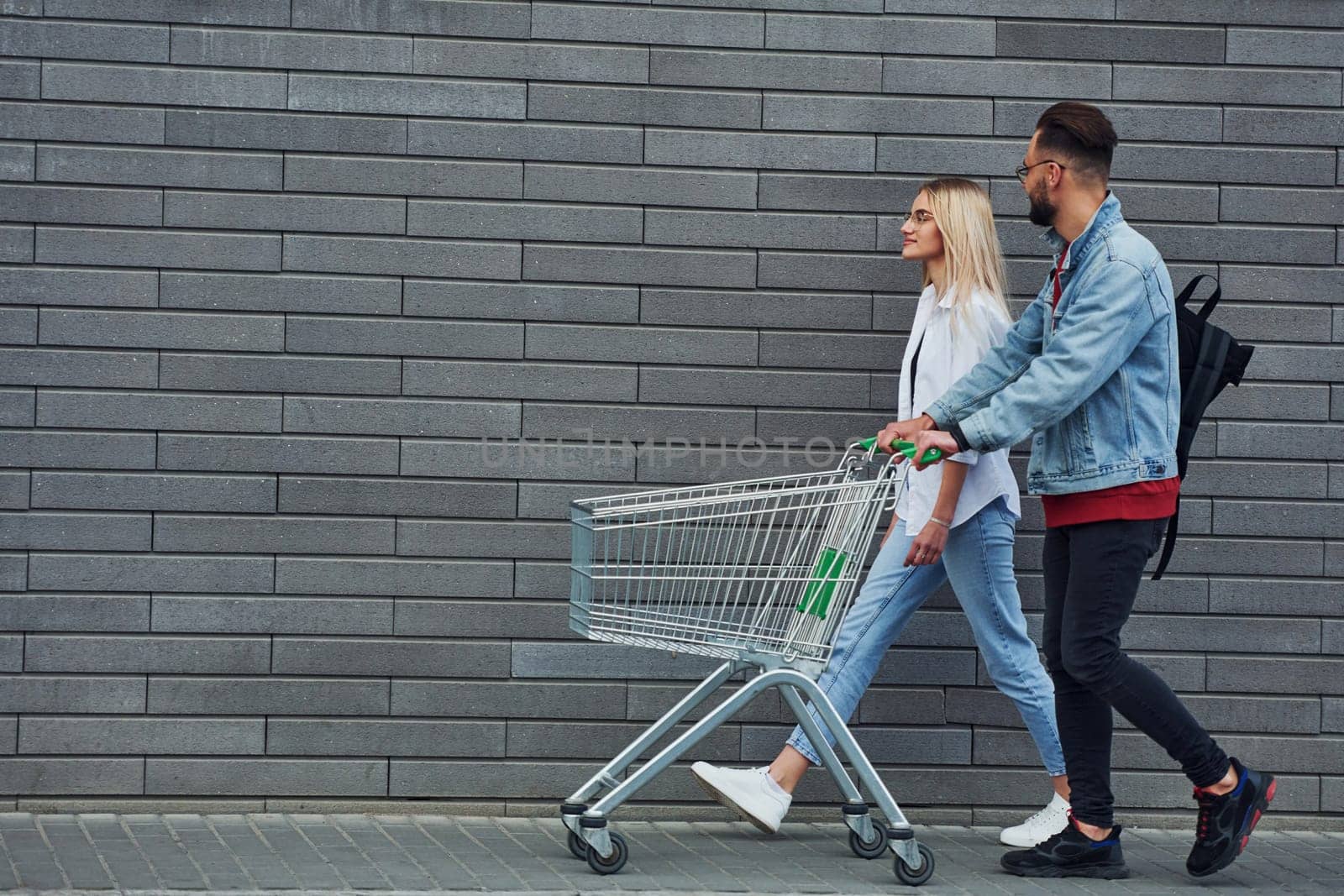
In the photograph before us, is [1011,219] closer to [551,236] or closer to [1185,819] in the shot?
[551,236]

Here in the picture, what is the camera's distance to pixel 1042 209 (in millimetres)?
4953

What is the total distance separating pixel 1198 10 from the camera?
19.0ft

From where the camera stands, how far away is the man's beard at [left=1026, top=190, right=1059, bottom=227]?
4.94m

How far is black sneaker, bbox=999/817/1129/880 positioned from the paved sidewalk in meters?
0.05

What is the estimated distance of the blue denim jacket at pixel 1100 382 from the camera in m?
4.69

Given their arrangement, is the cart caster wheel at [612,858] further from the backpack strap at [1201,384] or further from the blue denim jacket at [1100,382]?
the backpack strap at [1201,384]

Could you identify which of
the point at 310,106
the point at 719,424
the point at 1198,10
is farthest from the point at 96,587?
the point at 1198,10

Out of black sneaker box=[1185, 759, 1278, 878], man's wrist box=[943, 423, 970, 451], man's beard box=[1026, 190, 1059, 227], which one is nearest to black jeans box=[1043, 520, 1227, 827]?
black sneaker box=[1185, 759, 1278, 878]

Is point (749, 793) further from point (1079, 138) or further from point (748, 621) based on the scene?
point (1079, 138)

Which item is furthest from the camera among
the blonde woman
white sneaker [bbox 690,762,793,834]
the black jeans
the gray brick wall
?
the gray brick wall

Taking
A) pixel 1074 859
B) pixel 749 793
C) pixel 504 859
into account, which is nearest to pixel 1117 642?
pixel 1074 859

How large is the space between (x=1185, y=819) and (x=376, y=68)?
4.09m

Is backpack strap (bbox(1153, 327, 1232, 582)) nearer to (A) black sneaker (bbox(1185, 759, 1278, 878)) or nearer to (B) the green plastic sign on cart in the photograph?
(A) black sneaker (bbox(1185, 759, 1278, 878))

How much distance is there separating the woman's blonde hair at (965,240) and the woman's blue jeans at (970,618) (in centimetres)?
71
